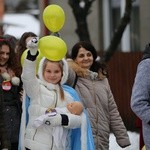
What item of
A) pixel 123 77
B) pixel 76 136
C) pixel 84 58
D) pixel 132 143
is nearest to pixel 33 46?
pixel 76 136

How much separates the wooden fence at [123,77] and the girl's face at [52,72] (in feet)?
24.8

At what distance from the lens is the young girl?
594 cm

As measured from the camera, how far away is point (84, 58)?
7.09 metres

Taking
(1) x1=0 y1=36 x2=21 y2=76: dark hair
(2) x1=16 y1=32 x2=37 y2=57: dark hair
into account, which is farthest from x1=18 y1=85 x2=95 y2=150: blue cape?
(2) x1=16 y1=32 x2=37 y2=57: dark hair

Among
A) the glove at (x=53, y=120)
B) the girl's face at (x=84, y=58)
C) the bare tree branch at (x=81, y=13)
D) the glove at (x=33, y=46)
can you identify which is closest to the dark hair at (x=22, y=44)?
the girl's face at (x=84, y=58)

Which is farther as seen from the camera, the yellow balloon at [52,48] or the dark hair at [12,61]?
the dark hair at [12,61]

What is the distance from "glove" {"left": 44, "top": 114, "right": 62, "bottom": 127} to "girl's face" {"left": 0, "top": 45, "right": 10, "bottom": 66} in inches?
38.3

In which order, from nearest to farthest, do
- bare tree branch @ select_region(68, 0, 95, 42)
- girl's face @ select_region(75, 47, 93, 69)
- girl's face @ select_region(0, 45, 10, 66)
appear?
1. girl's face @ select_region(0, 45, 10, 66)
2. girl's face @ select_region(75, 47, 93, 69)
3. bare tree branch @ select_region(68, 0, 95, 42)

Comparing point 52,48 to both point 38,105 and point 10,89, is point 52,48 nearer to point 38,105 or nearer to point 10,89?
point 38,105

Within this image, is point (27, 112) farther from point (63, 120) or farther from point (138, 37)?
point (138, 37)

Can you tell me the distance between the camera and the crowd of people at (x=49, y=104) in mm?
5914

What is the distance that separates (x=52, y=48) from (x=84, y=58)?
1.02 m

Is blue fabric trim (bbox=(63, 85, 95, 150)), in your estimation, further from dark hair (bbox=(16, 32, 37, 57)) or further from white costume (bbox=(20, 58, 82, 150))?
dark hair (bbox=(16, 32, 37, 57))

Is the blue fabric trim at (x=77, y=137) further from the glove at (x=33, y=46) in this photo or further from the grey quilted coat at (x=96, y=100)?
the grey quilted coat at (x=96, y=100)
